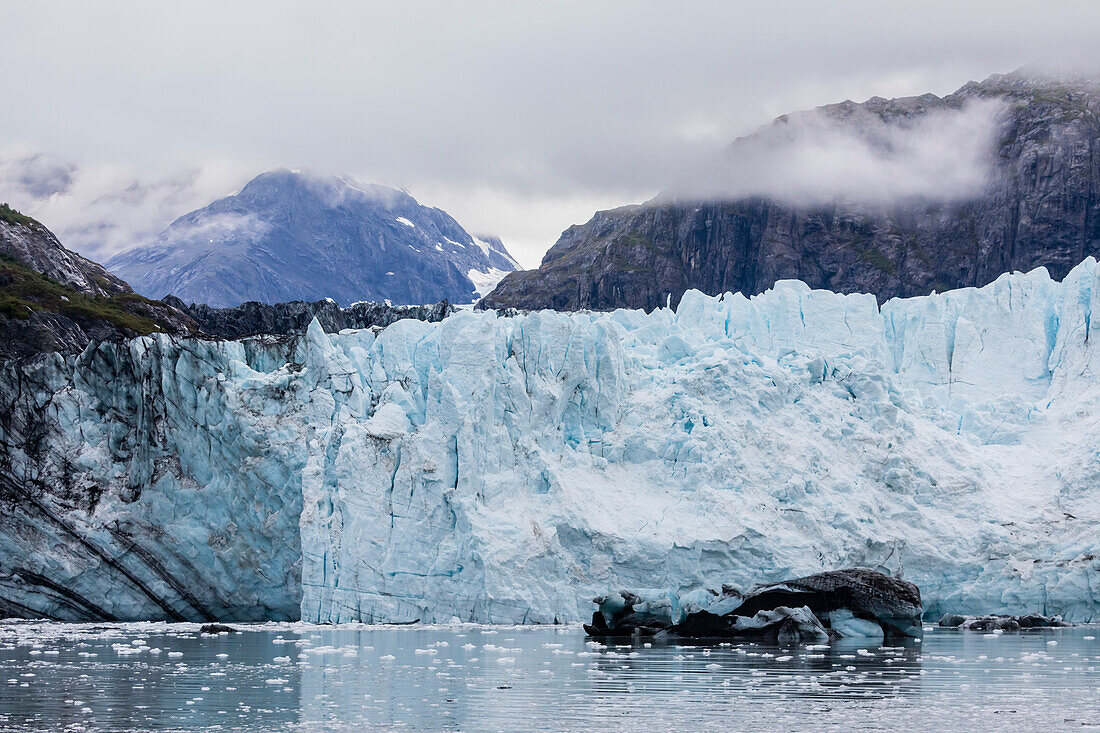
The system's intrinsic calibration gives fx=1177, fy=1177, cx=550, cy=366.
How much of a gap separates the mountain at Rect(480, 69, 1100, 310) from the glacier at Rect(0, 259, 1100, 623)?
29001mm

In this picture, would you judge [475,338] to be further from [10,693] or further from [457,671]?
[10,693]

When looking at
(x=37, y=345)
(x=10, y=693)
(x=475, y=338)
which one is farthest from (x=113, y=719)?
(x=37, y=345)

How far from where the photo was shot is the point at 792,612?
71.7ft

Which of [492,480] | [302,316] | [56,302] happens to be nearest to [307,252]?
[302,316]

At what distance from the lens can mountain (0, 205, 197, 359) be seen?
35.9m

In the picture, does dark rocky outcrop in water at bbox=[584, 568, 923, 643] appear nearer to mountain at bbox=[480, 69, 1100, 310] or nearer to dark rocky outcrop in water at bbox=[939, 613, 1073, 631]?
dark rocky outcrop in water at bbox=[939, 613, 1073, 631]

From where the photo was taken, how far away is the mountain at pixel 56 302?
118 ft

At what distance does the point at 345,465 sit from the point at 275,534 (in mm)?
2458

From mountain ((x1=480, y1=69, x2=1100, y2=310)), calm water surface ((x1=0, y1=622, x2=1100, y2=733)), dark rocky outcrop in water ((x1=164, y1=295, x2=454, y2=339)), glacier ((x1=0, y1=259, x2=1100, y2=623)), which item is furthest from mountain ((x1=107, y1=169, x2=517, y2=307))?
calm water surface ((x1=0, y1=622, x2=1100, y2=733))

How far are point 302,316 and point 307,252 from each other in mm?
44247

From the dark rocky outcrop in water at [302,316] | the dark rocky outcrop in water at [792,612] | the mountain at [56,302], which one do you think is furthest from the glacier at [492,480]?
the dark rocky outcrop in water at [302,316]

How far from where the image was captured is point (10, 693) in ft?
43.9

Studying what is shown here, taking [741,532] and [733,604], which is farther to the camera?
[741,532]

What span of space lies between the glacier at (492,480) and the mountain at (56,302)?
11.9 feet
